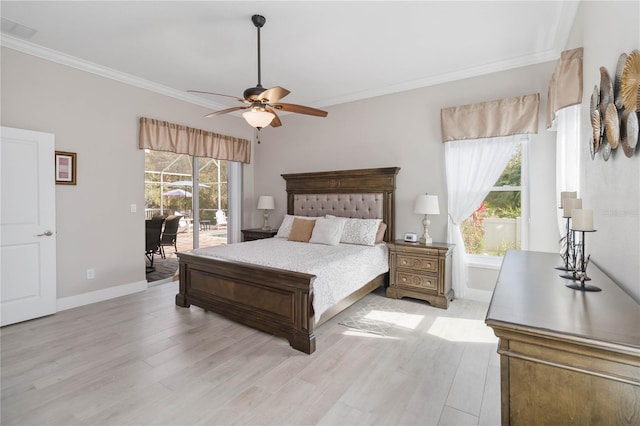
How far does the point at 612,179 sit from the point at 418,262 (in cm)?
230

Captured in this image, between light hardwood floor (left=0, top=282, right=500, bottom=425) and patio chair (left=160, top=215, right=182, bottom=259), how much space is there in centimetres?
176

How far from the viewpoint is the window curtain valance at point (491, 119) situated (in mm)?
3463

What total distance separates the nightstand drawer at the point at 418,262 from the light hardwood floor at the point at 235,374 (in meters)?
0.64

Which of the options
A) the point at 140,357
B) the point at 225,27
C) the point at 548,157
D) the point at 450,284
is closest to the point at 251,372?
the point at 140,357

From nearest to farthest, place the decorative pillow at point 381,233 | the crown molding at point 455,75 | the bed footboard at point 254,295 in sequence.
Answer: the bed footboard at point 254,295
the crown molding at point 455,75
the decorative pillow at point 381,233

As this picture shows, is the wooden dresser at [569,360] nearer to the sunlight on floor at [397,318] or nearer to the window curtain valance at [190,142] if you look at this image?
the sunlight on floor at [397,318]

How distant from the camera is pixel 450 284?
397 cm

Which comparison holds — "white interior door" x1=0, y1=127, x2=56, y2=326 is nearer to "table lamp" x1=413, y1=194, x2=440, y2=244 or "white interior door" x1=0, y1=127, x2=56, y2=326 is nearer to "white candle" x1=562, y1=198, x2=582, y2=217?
"table lamp" x1=413, y1=194, x2=440, y2=244

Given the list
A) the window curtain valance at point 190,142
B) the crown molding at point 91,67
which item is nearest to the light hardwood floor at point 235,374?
the window curtain valance at point 190,142

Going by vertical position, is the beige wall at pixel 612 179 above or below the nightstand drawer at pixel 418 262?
above

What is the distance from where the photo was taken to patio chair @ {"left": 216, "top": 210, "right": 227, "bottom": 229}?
220 inches

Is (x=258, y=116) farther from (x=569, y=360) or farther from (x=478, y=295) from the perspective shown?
(x=478, y=295)

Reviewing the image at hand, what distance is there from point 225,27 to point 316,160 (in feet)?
8.43

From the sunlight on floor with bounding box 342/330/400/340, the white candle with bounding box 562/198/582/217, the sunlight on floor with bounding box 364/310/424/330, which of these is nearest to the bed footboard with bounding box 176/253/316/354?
the sunlight on floor with bounding box 342/330/400/340
